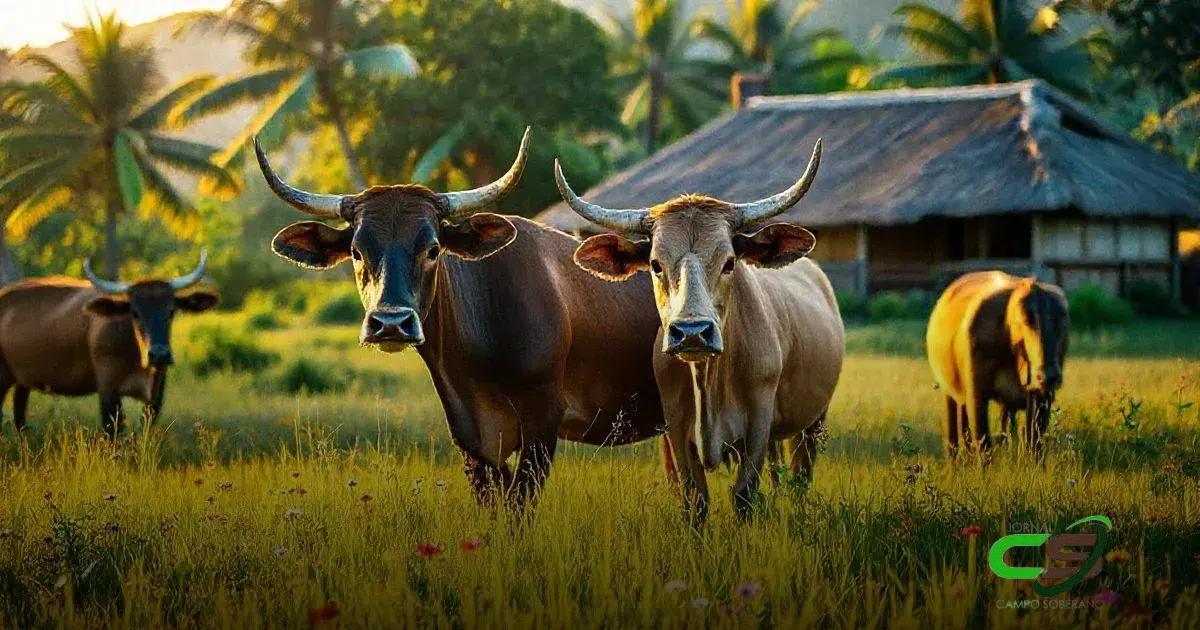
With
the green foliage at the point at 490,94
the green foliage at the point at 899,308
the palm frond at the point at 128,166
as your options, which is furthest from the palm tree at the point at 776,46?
the green foliage at the point at 899,308

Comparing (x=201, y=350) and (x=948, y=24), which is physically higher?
(x=948, y=24)

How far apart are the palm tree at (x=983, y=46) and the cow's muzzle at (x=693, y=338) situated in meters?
33.1

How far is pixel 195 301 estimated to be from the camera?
11.4 meters

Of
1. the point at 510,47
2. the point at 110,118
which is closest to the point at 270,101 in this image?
the point at 110,118

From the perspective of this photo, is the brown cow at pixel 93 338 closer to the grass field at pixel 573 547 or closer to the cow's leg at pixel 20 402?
the cow's leg at pixel 20 402

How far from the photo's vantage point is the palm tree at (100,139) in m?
30.2

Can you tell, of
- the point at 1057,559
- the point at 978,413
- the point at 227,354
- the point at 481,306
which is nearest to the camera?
the point at 1057,559

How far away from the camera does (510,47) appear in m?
38.0

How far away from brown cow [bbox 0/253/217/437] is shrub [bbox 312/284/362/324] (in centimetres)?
2012

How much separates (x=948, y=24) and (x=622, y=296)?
Result: 3285 cm

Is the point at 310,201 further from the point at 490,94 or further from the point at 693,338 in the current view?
the point at 490,94

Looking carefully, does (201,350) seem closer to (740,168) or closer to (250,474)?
(250,474)

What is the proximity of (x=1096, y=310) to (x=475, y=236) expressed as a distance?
18.2m

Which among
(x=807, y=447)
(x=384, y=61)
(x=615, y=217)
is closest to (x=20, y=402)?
(x=807, y=447)
